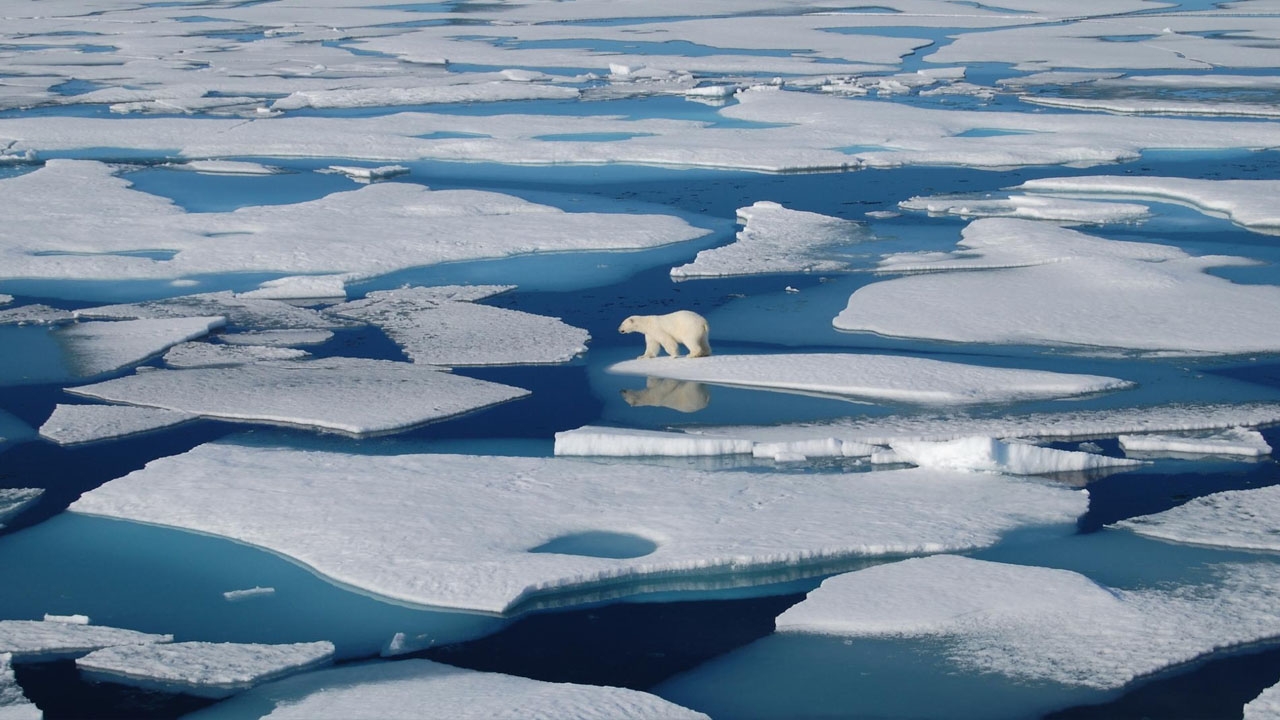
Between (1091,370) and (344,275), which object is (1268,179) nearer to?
(1091,370)

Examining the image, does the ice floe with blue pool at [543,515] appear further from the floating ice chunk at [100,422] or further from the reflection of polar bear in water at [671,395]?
the reflection of polar bear in water at [671,395]

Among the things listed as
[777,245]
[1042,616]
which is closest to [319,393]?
[1042,616]

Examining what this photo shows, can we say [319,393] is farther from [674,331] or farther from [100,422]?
[674,331]

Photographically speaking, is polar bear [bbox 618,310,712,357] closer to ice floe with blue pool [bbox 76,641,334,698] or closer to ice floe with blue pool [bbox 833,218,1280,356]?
ice floe with blue pool [bbox 833,218,1280,356]

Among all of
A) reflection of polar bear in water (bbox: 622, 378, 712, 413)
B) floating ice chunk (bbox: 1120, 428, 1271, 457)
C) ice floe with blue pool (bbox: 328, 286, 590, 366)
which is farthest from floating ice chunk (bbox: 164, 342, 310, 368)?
floating ice chunk (bbox: 1120, 428, 1271, 457)

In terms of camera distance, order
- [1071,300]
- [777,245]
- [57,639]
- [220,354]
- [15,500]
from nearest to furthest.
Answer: [57,639] → [15,500] → [220,354] → [1071,300] → [777,245]
